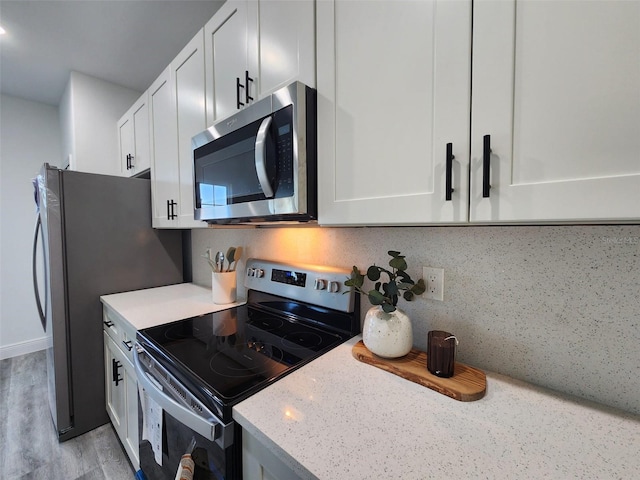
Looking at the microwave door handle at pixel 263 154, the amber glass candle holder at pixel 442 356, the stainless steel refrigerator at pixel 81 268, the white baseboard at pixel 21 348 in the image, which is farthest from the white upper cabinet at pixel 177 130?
the white baseboard at pixel 21 348

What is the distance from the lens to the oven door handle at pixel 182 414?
2.29 ft

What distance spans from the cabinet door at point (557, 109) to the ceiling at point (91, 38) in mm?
1935

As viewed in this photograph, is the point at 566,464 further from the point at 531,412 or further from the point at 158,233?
the point at 158,233

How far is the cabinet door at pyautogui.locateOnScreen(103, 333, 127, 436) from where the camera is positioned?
4.99 ft

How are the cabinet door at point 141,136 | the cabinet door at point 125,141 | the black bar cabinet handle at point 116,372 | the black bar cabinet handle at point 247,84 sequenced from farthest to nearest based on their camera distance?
1. the cabinet door at point 125,141
2. the cabinet door at point 141,136
3. the black bar cabinet handle at point 116,372
4. the black bar cabinet handle at point 247,84

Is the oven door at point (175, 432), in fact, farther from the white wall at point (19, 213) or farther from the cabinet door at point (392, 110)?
the white wall at point (19, 213)

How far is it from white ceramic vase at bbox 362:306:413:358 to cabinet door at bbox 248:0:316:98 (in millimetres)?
788

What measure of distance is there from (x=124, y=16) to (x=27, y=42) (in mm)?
907

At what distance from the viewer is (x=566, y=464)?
1.71 feet

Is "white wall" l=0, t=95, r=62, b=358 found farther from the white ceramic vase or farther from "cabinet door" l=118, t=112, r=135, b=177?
the white ceramic vase

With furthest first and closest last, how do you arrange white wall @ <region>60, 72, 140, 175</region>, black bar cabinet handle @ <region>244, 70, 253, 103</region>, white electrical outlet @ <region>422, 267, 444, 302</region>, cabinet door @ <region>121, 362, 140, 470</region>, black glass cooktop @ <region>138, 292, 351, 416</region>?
white wall @ <region>60, 72, 140, 175</region> < cabinet door @ <region>121, 362, 140, 470</region> < black bar cabinet handle @ <region>244, 70, 253, 103</region> < white electrical outlet @ <region>422, 267, 444, 302</region> < black glass cooktop @ <region>138, 292, 351, 416</region>

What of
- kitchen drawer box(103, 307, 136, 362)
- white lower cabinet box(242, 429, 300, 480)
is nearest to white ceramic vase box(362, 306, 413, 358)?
white lower cabinet box(242, 429, 300, 480)

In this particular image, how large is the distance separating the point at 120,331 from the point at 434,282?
5.31 feet

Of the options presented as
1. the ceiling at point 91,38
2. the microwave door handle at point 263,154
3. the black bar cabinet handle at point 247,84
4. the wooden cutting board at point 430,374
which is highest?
the ceiling at point 91,38
